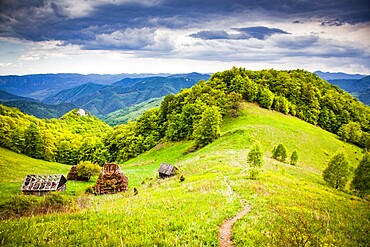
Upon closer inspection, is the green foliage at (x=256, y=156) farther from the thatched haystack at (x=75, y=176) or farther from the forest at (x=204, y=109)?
the forest at (x=204, y=109)

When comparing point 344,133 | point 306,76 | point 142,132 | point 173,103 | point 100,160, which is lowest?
point 100,160

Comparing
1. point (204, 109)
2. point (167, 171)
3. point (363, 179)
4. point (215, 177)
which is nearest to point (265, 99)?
point (204, 109)

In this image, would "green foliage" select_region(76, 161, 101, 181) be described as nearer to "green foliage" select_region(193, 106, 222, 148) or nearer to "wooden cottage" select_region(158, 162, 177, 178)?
"wooden cottage" select_region(158, 162, 177, 178)

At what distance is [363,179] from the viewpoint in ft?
125

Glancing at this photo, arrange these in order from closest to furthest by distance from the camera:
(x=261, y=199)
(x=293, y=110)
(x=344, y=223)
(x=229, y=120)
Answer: (x=344, y=223) → (x=261, y=199) → (x=229, y=120) → (x=293, y=110)

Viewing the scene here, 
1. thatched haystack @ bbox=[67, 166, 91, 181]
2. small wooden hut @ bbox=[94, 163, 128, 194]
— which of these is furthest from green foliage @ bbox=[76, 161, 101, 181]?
small wooden hut @ bbox=[94, 163, 128, 194]

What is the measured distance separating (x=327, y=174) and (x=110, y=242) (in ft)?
137

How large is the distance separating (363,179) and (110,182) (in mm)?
42756

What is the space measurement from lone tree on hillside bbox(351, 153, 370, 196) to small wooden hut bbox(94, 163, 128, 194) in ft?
130

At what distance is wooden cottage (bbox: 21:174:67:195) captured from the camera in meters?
43.2

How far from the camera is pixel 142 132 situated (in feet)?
324

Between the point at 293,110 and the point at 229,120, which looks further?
the point at 293,110

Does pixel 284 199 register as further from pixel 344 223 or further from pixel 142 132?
pixel 142 132

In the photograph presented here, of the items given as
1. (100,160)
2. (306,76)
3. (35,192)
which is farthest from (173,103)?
(306,76)
